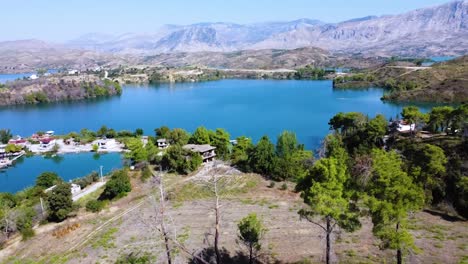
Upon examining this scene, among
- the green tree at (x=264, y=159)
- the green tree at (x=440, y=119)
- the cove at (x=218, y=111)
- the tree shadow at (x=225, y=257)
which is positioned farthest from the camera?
the cove at (x=218, y=111)

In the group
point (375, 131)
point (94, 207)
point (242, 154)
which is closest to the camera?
point (94, 207)

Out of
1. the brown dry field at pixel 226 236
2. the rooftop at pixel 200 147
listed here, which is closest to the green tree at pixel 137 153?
the rooftop at pixel 200 147

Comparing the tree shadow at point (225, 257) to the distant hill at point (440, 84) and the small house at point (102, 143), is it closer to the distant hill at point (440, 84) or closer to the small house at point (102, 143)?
the small house at point (102, 143)

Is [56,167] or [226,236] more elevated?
[226,236]

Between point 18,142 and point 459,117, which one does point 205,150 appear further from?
point 18,142

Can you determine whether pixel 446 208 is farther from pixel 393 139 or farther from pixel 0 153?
pixel 0 153

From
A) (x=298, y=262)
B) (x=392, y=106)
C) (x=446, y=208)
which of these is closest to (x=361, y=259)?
(x=298, y=262)

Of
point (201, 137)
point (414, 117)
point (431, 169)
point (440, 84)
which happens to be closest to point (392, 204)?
point (431, 169)
